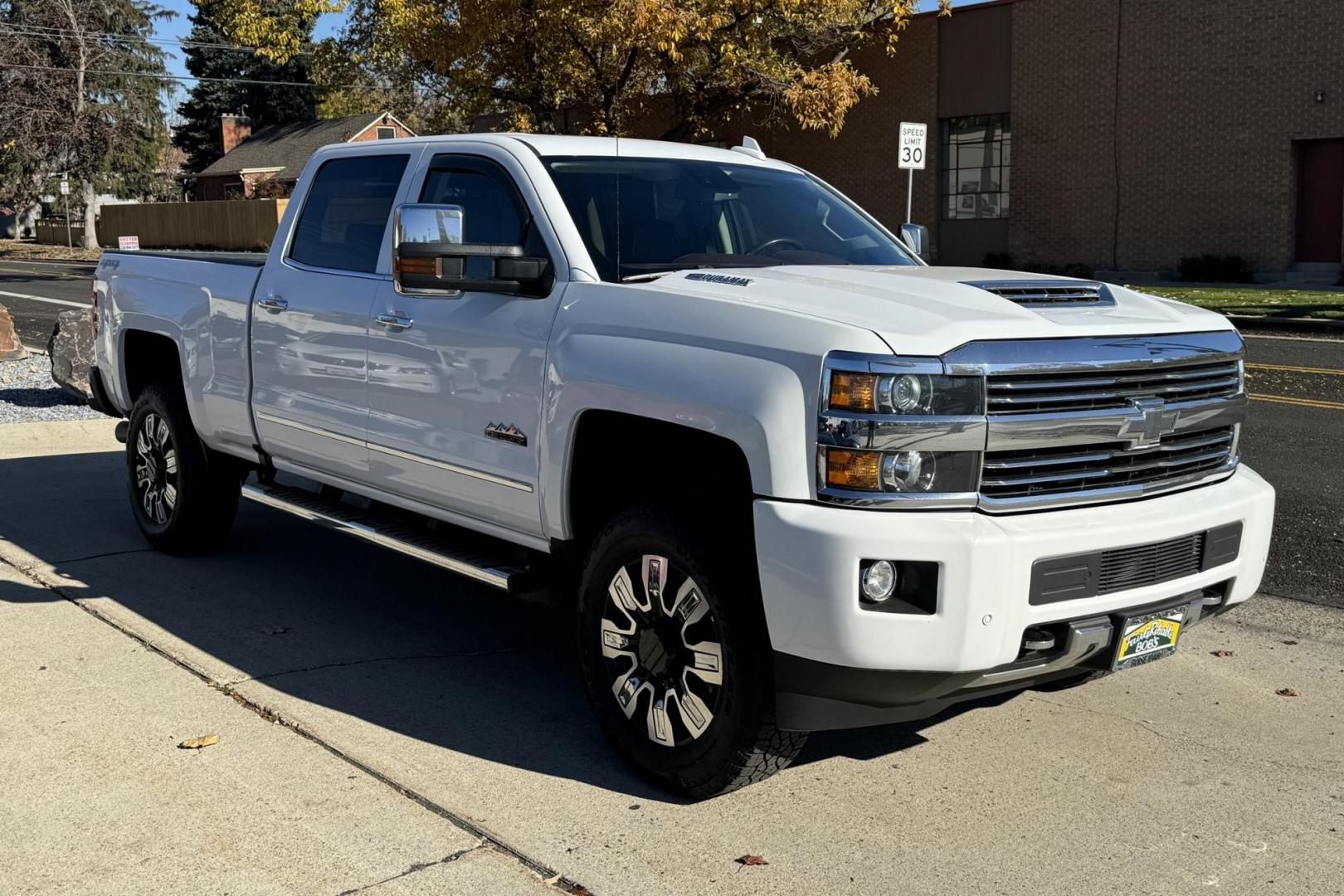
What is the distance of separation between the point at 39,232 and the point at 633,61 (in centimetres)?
5506

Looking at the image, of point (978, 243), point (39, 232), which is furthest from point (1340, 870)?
point (39, 232)

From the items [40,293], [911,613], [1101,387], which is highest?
[1101,387]

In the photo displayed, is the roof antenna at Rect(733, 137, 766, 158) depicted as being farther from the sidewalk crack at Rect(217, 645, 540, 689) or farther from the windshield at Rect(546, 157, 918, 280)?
the sidewalk crack at Rect(217, 645, 540, 689)

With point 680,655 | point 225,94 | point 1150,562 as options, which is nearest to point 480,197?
point 680,655

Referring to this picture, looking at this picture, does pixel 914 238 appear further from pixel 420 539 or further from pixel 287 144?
pixel 287 144

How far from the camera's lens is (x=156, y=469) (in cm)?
726

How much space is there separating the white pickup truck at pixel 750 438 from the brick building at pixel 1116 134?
22957 mm

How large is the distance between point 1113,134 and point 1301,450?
67.0 ft

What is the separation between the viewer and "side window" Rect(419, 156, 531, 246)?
5211 millimetres

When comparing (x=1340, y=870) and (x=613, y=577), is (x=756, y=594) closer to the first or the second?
(x=613, y=577)

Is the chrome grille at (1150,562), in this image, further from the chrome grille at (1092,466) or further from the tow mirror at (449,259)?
the tow mirror at (449,259)

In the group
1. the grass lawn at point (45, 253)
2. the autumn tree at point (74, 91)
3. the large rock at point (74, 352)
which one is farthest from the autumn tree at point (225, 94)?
the large rock at point (74, 352)

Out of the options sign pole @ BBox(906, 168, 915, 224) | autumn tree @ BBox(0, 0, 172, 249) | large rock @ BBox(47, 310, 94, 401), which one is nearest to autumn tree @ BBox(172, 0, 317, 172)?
autumn tree @ BBox(0, 0, 172, 249)

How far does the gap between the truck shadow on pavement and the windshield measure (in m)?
1.64
